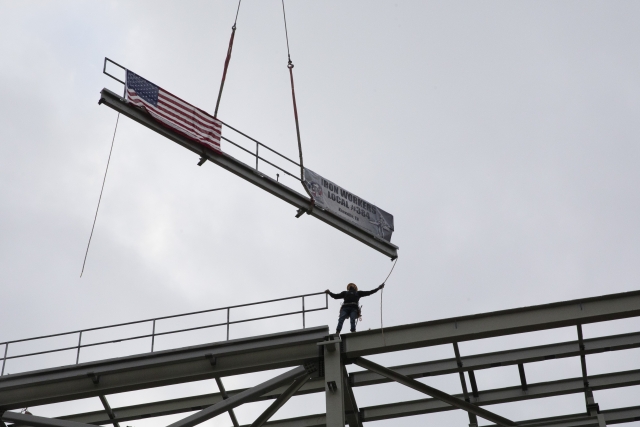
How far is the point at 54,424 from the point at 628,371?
1560 centimetres

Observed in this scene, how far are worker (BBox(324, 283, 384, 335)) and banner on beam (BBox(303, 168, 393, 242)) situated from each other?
239cm

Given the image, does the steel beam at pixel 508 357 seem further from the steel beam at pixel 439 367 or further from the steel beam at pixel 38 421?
the steel beam at pixel 38 421

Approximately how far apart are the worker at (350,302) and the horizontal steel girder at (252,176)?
83.5 inches

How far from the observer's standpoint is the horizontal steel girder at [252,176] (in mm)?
22406

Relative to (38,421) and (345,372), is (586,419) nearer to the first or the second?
(345,372)

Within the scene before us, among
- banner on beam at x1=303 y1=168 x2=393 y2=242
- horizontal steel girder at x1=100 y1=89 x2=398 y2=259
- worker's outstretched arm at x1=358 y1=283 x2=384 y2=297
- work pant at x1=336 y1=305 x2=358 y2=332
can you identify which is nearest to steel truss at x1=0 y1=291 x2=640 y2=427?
work pant at x1=336 y1=305 x2=358 y2=332

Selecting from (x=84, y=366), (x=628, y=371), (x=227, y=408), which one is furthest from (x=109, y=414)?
(x=628, y=371)

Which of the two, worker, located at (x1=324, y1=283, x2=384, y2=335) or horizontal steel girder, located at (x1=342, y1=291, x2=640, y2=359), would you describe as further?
worker, located at (x1=324, y1=283, x2=384, y2=335)

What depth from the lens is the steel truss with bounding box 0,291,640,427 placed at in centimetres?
2053

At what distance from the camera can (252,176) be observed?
24047mm

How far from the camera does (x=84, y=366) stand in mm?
22844

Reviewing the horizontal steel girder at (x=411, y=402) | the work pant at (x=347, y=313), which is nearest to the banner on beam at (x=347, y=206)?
the work pant at (x=347, y=313)

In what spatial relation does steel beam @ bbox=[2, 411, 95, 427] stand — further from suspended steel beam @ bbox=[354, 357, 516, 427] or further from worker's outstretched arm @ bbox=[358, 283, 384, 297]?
worker's outstretched arm @ bbox=[358, 283, 384, 297]

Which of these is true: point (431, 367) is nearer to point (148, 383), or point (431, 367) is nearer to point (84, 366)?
point (148, 383)
